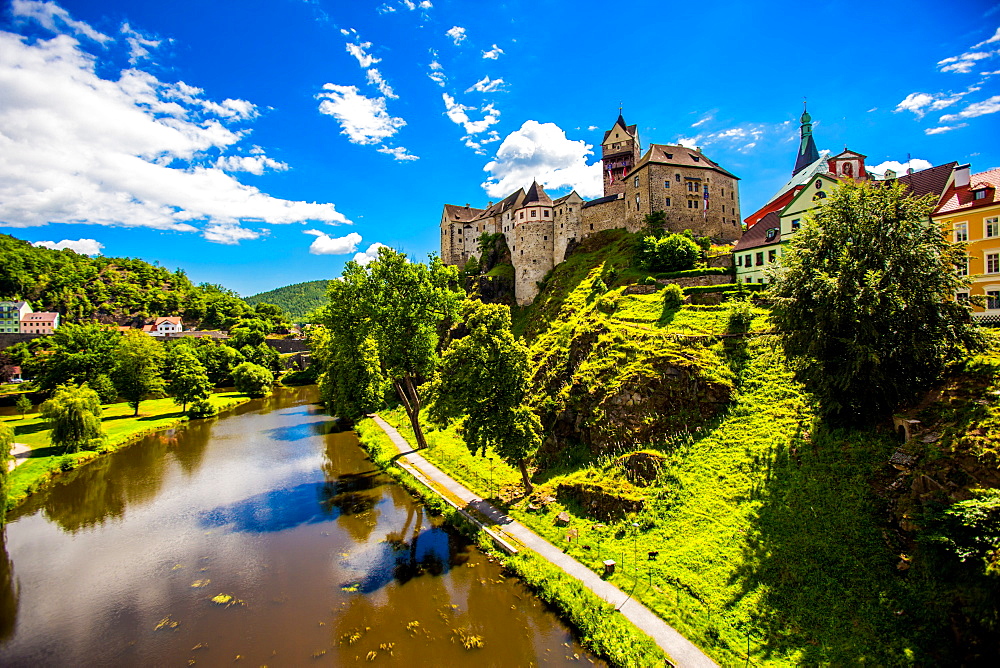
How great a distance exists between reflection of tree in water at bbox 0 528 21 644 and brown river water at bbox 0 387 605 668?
70mm

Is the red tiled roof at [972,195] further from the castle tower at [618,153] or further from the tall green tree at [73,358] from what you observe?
the tall green tree at [73,358]

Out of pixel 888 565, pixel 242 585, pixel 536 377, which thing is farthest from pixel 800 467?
pixel 242 585

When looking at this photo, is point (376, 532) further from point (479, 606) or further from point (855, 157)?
point (855, 157)

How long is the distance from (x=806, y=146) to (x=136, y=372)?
3593 inches

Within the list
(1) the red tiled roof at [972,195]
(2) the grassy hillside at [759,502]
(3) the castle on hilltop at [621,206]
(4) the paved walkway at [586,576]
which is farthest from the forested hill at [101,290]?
(1) the red tiled roof at [972,195]

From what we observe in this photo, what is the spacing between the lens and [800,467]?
16969 millimetres

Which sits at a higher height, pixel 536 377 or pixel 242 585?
pixel 536 377

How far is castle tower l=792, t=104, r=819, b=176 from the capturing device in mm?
63406

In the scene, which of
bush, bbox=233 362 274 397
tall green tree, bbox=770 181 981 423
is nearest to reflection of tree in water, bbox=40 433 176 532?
bush, bbox=233 362 274 397

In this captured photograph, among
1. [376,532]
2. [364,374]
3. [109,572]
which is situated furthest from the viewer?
[364,374]

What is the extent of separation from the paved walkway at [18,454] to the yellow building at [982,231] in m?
58.9

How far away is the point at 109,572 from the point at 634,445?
2346cm

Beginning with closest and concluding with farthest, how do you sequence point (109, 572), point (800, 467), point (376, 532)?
point (800, 467)
point (109, 572)
point (376, 532)

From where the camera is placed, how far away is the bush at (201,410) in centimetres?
5164
